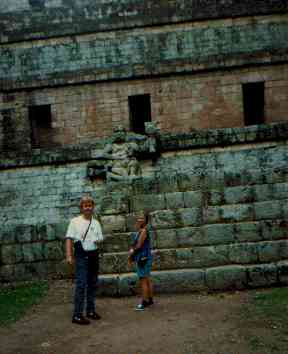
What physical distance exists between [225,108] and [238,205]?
36.0ft

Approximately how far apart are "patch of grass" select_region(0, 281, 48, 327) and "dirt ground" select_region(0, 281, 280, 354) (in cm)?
19

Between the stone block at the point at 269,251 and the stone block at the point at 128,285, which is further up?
the stone block at the point at 269,251

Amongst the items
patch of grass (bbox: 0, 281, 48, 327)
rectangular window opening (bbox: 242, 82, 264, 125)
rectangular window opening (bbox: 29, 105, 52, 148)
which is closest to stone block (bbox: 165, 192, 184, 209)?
patch of grass (bbox: 0, 281, 48, 327)

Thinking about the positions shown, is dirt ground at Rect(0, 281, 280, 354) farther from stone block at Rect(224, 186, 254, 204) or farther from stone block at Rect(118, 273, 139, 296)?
stone block at Rect(224, 186, 254, 204)

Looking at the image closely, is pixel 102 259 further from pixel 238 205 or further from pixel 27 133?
pixel 27 133

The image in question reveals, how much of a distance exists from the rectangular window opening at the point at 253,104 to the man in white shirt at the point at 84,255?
14270 millimetres

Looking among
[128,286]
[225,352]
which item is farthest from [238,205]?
[225,352]

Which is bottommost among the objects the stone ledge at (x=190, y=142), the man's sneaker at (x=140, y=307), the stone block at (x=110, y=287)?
the man's sneaker at (x=140, y=307)

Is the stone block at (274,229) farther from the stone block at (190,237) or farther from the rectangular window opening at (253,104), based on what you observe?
the rectangular window opening at (253,104)

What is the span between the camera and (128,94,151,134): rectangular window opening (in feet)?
63.0

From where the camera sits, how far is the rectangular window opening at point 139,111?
19.2 m

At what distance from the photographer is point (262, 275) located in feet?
24.3

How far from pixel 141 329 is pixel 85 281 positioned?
1.03 metres

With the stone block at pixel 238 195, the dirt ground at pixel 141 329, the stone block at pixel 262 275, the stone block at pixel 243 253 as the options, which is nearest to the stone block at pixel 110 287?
the dirt ground at pixel 141 329
